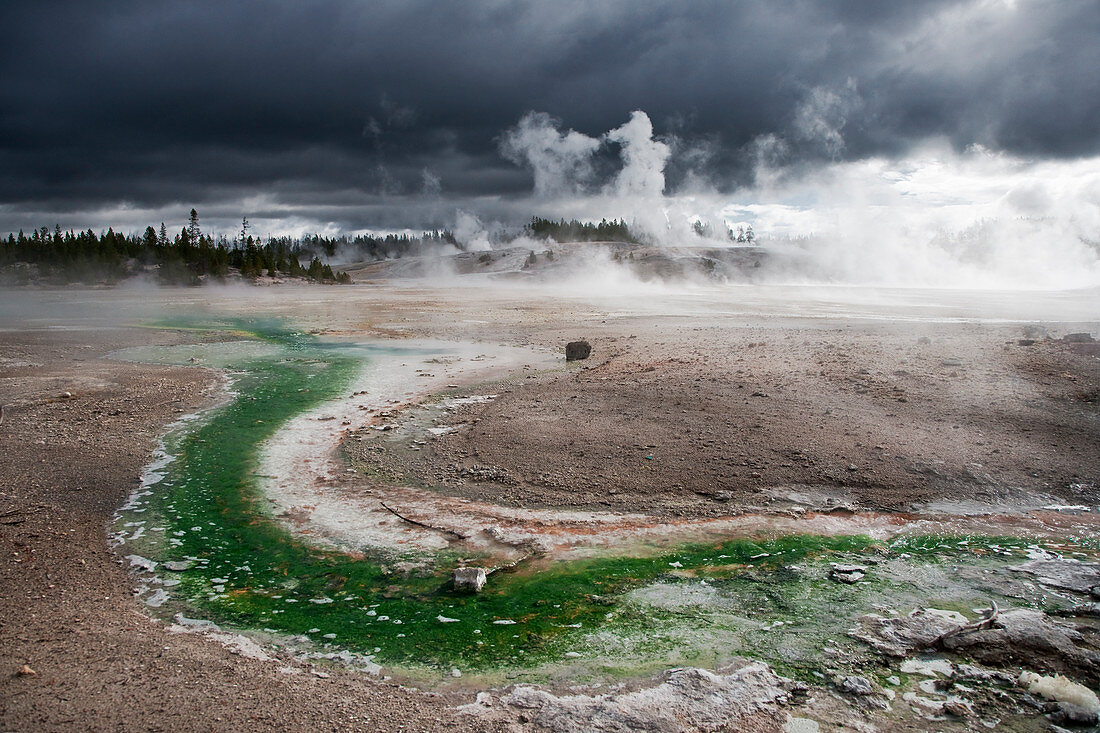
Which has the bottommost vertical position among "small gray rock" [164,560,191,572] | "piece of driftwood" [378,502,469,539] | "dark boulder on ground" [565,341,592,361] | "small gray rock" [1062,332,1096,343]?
"small gray rock" [164,560,191,572]

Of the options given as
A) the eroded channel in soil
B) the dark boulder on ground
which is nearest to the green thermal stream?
the eroded channel in soil

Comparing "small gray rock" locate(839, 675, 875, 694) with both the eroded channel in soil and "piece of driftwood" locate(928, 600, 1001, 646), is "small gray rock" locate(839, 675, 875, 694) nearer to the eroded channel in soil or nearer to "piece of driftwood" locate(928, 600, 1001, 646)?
the eroded channel in soil

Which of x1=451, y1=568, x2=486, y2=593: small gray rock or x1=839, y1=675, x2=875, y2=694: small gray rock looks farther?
x1=451, y1=568, x2=486, y2=593: small gray rock

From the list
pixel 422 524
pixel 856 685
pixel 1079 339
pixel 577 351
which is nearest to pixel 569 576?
pixel 422 524

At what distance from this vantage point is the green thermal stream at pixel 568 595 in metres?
4.92

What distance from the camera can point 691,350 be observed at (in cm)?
1853

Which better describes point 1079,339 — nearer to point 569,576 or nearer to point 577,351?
point 577,351

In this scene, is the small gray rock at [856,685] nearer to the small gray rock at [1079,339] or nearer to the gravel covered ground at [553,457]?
the gravel covered ground at [553,457]

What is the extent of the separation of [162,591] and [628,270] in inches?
3306

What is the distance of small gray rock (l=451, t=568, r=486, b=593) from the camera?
5812 millimetres

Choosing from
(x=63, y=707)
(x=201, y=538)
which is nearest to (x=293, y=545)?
(x=201, y=538)

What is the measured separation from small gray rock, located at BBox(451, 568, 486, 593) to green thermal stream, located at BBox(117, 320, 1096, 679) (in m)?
0.10

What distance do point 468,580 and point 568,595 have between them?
2.90ft

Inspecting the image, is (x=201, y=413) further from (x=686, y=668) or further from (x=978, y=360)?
(x=978, y=360)
